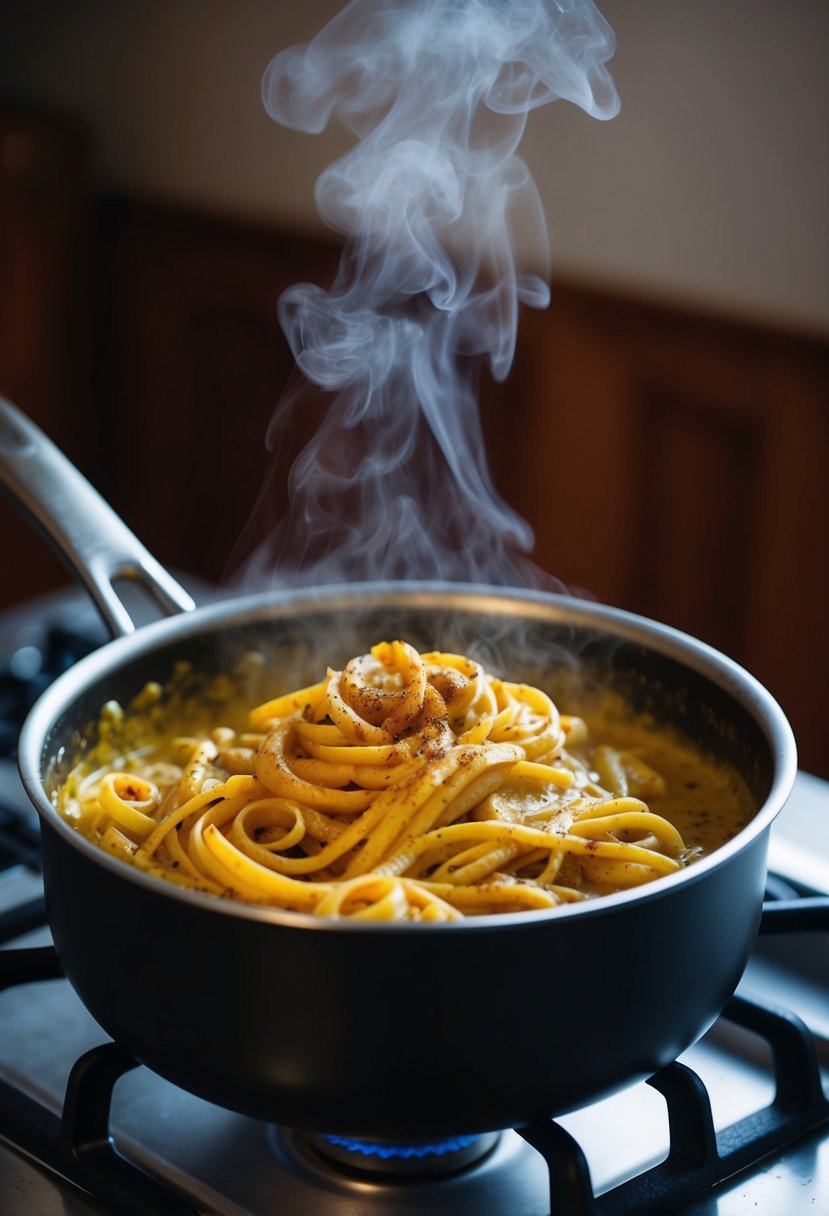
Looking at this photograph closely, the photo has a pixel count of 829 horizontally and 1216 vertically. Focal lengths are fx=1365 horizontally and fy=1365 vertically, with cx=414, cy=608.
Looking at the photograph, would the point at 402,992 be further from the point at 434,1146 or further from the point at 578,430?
the point at 578,430

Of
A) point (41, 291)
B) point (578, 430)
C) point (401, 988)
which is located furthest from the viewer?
point (41, 291)

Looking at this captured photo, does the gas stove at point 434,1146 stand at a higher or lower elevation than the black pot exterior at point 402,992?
lower

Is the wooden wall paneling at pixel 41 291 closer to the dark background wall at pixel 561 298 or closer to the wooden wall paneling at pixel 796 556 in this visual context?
the dark background wall at pixel 561 298

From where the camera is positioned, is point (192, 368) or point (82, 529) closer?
point (82, 529)

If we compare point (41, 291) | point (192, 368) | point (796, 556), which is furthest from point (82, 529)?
point (41, 291)

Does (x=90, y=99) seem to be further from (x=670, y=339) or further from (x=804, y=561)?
(x=804, y=561)

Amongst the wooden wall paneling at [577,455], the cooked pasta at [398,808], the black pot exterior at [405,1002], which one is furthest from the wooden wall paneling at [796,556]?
the black pot exterior at [405,1002]

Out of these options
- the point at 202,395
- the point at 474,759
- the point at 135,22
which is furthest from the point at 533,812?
the point at 135,22

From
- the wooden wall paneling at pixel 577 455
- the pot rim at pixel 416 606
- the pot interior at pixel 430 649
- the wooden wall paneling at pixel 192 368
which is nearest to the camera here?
the pot rim at pixel 416 606
